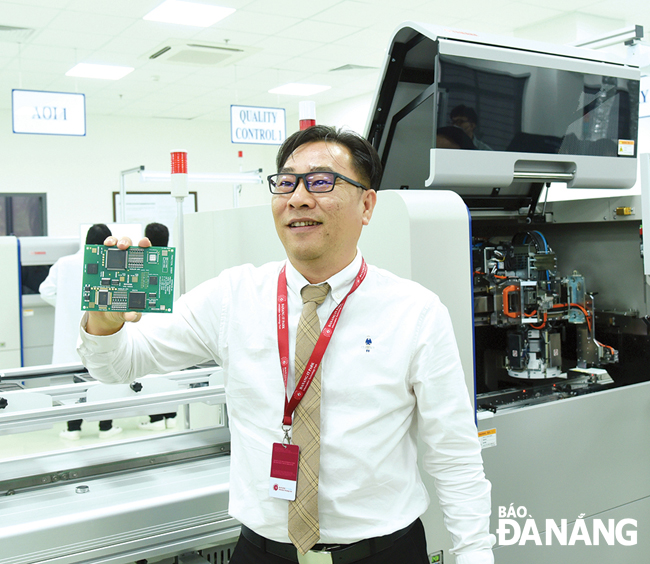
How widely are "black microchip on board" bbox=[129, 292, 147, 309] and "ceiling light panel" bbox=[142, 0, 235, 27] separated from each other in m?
5.18

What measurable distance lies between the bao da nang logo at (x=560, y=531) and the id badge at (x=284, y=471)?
994 millimetres

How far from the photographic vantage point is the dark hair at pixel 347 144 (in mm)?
1459

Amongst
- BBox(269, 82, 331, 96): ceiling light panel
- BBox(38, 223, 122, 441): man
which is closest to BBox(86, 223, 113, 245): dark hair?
BBox(38, 223, 122, 441): man

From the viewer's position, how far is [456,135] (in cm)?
200

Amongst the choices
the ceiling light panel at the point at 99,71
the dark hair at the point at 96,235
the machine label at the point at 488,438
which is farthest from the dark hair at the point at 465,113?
the ceiling light panel at the point at 99,71

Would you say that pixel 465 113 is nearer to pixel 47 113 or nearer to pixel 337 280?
pixel 337 280

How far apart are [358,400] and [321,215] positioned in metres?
0.40

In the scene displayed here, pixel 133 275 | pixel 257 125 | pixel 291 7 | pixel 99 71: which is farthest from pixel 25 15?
pixel 133 275

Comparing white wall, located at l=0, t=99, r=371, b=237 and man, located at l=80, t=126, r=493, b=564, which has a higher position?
white wall, located at l=0, t=99, r=371, b=237

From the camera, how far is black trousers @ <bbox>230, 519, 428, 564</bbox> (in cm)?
136

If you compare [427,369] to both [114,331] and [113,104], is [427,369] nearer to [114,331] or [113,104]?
[114,331]

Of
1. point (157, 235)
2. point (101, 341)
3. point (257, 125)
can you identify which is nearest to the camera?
point (101, 341)

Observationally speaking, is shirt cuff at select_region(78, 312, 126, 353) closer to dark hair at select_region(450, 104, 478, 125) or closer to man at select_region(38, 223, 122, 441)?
dark hair at select_region(450, 104, 478, 125)

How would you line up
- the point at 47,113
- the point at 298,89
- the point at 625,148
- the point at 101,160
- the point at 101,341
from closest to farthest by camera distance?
1. the point at 101,341
2. the point at 625,148
3. the point at 47,113
4. the point at 298,89
5. the point at 101,160
